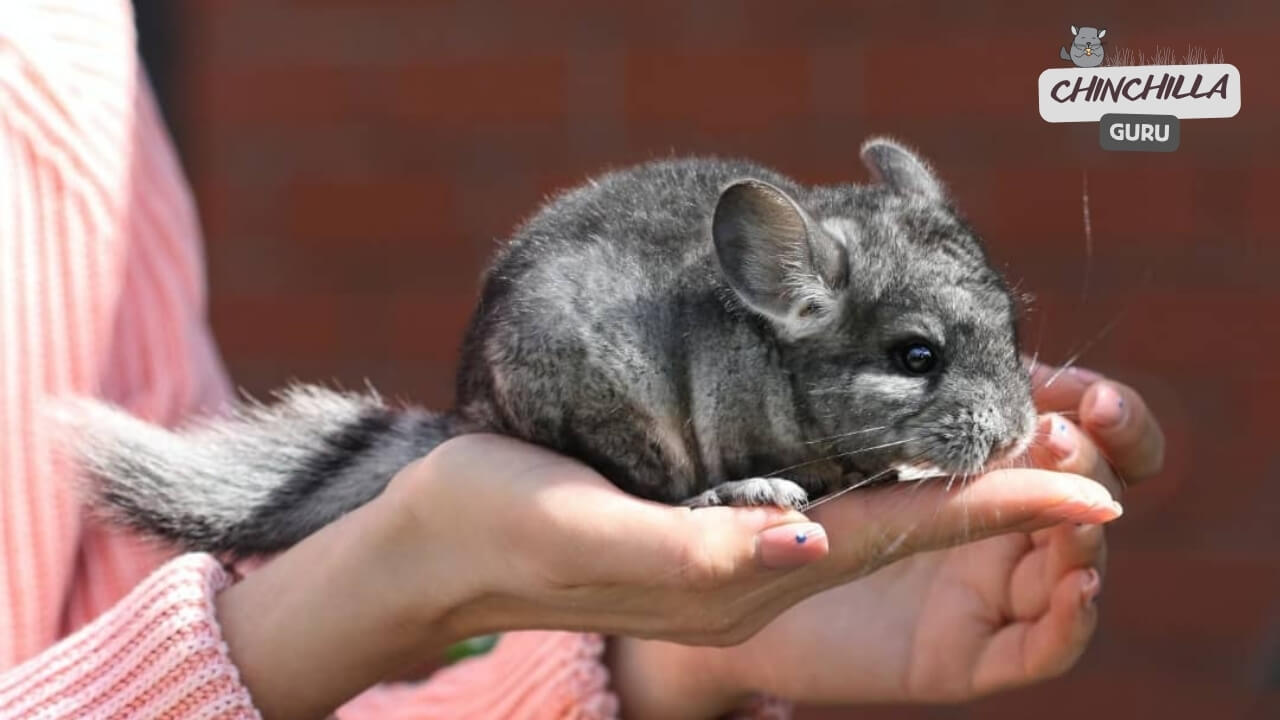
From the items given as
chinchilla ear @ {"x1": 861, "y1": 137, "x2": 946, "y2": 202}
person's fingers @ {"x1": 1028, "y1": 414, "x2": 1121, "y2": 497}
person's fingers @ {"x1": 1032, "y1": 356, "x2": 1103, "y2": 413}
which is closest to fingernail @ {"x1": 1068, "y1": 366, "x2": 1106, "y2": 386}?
person's fingers @ {"x1": 1032, "y1": 356, "x2": 1103, "y2": 413}

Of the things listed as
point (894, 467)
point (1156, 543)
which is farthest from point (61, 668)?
point (1156, 543)

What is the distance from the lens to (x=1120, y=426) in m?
1.39

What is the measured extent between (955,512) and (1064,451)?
0.71ft

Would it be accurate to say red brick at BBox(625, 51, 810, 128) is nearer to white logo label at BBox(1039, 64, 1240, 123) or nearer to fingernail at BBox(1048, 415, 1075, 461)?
fingernail at BBox(1048, 415, 1075, 461)

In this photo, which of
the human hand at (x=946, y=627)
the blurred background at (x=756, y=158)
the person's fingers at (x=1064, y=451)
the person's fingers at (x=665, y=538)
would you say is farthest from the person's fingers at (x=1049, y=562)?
the blurred background at (x=756, y=158)

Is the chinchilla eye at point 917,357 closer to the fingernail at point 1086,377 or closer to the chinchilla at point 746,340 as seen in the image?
the chinchilla at point 746,340

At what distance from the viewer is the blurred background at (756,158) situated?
96.5 inches

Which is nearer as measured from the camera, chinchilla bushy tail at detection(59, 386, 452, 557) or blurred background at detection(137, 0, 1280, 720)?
chinchilla bushy tail at detection(59, 386, 452, 557)

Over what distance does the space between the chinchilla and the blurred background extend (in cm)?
88

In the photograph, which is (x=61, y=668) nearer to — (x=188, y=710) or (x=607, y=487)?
(x=188, y=710)

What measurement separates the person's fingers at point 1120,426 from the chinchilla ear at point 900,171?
0.23 meters

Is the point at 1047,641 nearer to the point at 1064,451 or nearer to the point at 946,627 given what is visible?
the point at 946,627

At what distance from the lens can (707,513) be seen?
1.16m

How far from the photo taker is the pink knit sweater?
1.35 m
